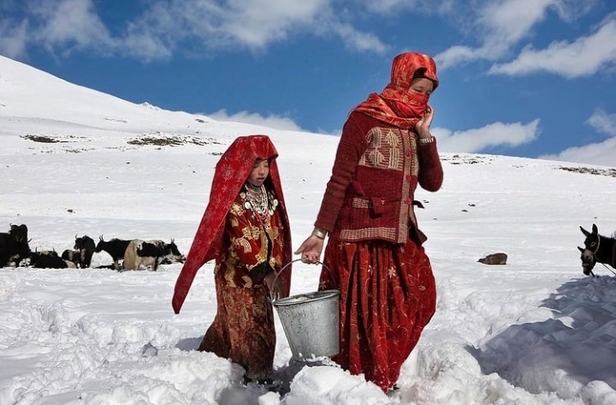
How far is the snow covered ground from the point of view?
3.02 metres

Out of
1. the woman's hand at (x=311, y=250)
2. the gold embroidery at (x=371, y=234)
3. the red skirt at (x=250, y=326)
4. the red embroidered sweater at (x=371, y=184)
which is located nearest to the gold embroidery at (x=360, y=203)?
the red embroidered sweater at (x=371, y=184)

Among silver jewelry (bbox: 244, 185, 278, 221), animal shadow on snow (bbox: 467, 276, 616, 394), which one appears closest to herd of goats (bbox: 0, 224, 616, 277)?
silver jewelry (bbox: 244, 185, 278, 221)

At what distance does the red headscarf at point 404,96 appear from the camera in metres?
2.98

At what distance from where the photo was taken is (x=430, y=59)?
3023mm

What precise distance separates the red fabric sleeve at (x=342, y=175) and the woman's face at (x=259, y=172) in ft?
2.52

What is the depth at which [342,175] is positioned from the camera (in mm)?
3021

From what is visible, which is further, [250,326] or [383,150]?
[250,326]

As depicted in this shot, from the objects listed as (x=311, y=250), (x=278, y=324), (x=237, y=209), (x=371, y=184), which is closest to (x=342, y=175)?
(x=371, y=184)

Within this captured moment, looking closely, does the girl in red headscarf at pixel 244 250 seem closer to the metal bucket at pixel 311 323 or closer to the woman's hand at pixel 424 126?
the metal bucket at pixel 311 323

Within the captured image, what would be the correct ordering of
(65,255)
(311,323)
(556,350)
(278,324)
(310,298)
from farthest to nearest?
1. (65,255)
2. (278,324)
3. (556,350)
4. (310,298)
5. (311,323)

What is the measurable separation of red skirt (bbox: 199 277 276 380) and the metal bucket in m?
0.90

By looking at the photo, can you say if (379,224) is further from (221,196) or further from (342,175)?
(221,196)

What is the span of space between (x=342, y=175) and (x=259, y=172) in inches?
32.3

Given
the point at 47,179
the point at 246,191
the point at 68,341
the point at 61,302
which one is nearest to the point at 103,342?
the point at 68,341
